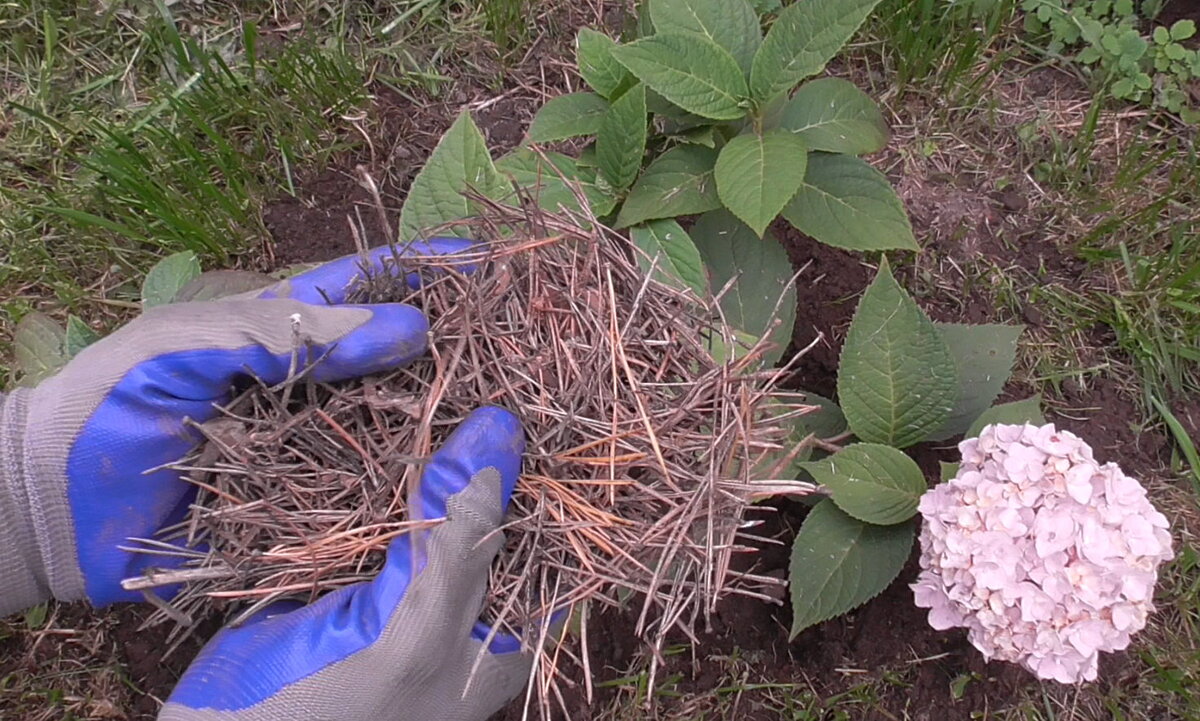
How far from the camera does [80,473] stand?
133 centimetres

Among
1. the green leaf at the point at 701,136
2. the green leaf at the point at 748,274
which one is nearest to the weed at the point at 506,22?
the green leaf at the point at 701,136

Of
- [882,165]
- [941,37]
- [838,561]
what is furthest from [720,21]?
[838,561]

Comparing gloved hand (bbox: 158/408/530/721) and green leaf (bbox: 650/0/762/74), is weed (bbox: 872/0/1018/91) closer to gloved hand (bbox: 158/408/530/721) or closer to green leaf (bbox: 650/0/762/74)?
green leaf (bbox: 650/0/762/74)

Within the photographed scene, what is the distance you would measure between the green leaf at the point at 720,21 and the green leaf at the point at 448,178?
17.4 inches

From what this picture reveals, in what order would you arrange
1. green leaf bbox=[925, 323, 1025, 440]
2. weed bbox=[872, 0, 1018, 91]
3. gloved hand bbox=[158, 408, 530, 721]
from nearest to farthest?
gloved hand bbox=[158, 408, 530, 721], green leaf bbox=[925, 323, 1025, 440], weed bbox=[872, 0, 1018, 91]

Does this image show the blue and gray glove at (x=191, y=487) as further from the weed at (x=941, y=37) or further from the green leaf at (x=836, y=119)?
the weed at (x=941, y=37)

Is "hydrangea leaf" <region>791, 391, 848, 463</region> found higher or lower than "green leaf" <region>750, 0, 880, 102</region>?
lower

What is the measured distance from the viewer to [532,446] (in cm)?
142

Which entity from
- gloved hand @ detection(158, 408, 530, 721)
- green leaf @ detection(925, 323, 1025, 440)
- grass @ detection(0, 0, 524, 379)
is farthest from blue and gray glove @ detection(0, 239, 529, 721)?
green leaf @ detection(925, 323, 1025, 440)

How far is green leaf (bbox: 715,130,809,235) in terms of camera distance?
153 centimetres

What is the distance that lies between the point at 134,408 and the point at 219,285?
424 millimetres

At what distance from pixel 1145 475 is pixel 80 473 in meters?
2.11

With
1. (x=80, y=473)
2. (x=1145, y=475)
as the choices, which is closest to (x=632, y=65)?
(x=80, y=473)

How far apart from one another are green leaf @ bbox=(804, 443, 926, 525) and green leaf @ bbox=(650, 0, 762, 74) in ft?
2.59
